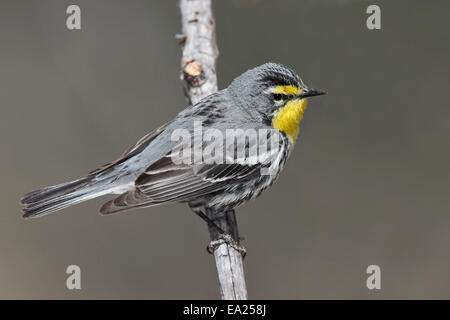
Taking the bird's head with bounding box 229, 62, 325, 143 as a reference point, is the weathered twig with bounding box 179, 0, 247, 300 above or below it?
above

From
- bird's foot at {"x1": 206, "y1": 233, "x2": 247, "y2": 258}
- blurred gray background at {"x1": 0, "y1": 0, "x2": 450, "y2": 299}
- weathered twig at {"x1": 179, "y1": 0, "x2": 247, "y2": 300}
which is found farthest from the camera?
blurred gray background at {"x1": 0, "y1": 0, "x2": 450, "y2": 299}

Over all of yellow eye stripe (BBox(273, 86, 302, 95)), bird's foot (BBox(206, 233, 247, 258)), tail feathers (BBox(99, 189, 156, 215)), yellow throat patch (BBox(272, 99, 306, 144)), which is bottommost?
bird's foot (BBox(206, 233, 247, 258))

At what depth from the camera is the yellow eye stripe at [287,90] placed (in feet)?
18.4

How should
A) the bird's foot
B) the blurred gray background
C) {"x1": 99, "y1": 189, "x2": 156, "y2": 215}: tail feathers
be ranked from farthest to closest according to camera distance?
the blurred gray background < the bird's foot < {"x1": 99, "y1": 189, "x2": 156, "y2": 215}: tail feathers

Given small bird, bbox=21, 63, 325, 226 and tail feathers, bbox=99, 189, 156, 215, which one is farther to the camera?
small bird, bbox=21, 63, 325, 226

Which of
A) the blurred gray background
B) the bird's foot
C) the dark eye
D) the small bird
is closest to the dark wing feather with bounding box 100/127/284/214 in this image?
the small bird

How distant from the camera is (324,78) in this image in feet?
30.0

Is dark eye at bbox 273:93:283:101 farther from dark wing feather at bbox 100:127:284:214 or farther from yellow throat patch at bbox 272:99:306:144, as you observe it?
dark wing feather at bbox 100:127:284:214

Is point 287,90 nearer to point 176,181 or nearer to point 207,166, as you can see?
point 207,166

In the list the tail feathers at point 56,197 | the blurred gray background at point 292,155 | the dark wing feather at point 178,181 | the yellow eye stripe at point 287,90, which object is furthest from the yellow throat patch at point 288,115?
the blurred gray background at point 292,155

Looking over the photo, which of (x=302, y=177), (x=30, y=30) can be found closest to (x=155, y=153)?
(x=302, y=177)

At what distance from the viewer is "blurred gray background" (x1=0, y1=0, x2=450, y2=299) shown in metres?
7.97

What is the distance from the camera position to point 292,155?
872 cm

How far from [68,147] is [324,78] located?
451 cm
